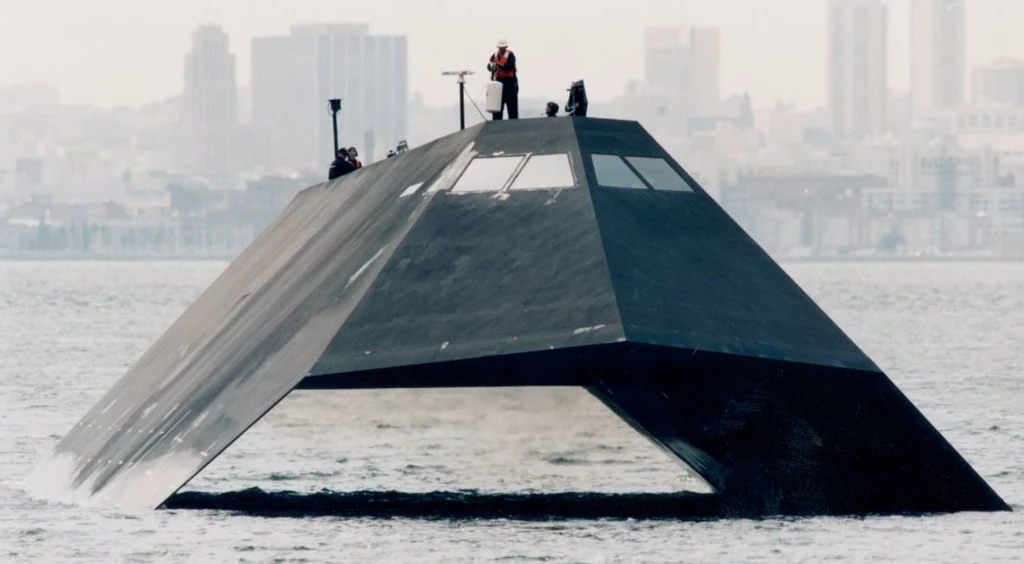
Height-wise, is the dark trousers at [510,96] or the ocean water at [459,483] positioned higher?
the dark trousers at [510,96]

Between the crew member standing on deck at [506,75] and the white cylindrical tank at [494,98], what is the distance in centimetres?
24

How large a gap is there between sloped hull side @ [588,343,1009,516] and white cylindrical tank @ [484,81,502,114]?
27.4 ft

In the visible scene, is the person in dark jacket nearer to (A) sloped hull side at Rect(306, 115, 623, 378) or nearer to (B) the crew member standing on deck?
(B) the crew member standing on deck

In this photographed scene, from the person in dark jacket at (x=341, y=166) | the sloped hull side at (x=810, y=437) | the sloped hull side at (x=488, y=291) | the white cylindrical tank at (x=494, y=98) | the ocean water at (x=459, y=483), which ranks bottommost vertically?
the ocean water at (x=459, y=483)

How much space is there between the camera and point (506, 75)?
3962 centimetres

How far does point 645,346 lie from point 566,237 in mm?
3624

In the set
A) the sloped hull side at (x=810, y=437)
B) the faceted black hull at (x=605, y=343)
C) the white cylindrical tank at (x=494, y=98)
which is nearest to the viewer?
the faceted black hull at (x=605, y=343)

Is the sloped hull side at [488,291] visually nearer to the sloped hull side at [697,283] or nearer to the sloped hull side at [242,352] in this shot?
the sloped hull side at [697,283]

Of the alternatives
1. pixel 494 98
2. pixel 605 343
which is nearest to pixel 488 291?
pixel 605 343

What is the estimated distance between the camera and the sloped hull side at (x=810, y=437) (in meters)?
31.8

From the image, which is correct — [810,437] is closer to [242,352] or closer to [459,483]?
[242,352]

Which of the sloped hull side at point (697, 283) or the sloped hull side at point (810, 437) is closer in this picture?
the sloped hull side at point (697, 283)

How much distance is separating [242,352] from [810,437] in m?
9.67

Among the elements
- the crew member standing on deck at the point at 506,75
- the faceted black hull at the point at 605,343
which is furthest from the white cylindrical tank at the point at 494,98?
the faceted black hull at the point at 605,343
